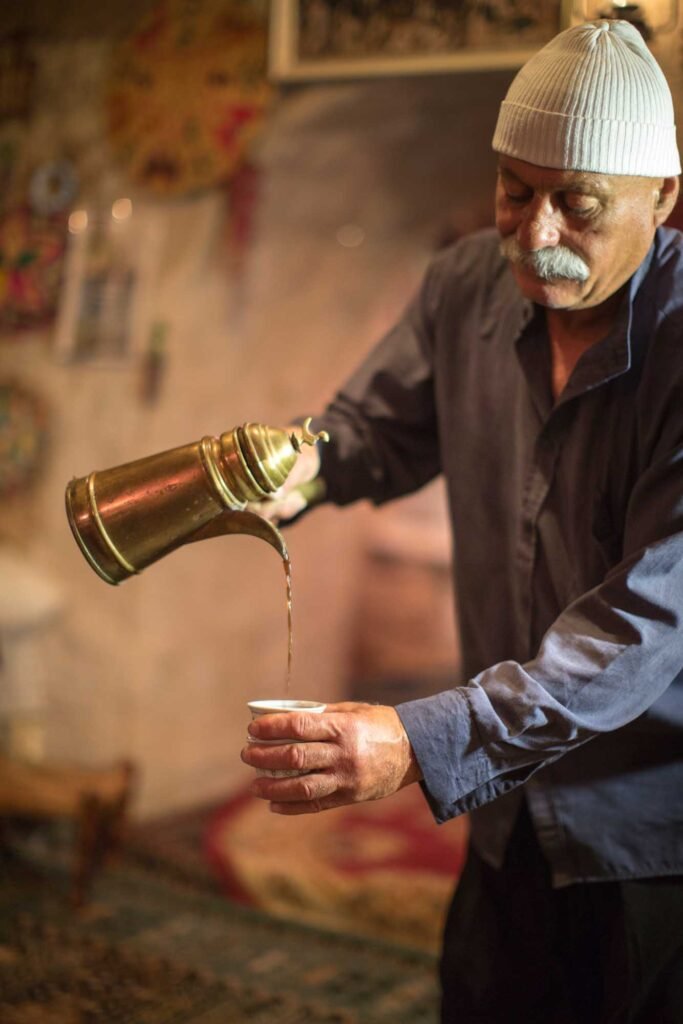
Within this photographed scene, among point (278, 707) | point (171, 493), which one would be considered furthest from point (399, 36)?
point (278, 707)

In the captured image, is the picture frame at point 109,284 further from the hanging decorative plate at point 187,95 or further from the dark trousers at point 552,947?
the dark trousers at point 552,947

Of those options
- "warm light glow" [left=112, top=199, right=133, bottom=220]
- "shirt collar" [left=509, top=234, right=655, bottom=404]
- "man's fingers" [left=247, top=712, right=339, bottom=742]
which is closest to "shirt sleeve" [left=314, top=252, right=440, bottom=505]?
"shirt collar" [left=509, top=234, right=655, bottom=404]

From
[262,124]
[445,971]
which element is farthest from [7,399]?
[445,971]

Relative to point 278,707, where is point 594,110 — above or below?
above

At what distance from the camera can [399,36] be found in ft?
11.3

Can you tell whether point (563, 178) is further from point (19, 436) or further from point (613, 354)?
point (19, 436)

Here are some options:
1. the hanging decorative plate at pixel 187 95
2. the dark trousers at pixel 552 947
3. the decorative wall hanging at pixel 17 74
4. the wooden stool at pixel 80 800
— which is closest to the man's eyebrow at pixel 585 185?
the dark trousers at pixel 552 947

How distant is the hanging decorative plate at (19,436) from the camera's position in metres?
4.16

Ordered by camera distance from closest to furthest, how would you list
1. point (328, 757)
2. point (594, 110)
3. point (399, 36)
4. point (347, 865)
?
point (328, 757)
point (594, 110)
point (399, 36)
point (347, 865)

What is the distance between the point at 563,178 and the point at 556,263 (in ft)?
0.36

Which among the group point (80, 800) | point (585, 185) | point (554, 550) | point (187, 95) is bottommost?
point (80, 800)

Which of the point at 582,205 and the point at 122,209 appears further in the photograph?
the point at 122,209

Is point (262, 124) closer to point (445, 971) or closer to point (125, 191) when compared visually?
point (125, 191)

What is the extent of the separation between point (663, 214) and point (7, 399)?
2.93 metres
